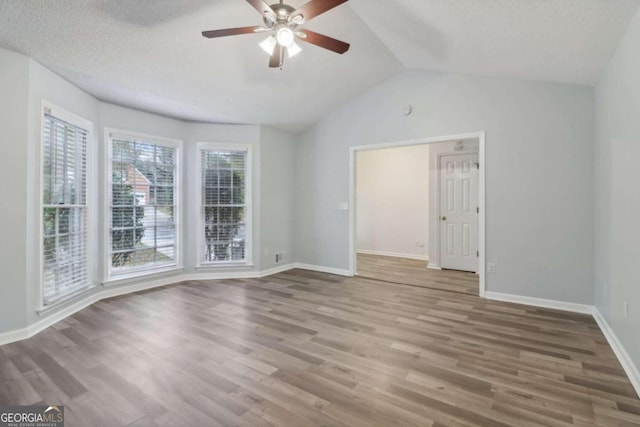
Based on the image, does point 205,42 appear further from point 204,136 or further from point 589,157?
point 589,157

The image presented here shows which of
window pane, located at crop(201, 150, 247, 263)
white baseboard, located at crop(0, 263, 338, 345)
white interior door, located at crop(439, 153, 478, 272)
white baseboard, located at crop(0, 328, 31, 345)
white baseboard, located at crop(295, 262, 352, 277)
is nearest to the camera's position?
white baseboard, located at crop(0, 328, 31, 345)

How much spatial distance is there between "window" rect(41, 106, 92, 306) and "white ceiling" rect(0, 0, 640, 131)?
568 millimetres

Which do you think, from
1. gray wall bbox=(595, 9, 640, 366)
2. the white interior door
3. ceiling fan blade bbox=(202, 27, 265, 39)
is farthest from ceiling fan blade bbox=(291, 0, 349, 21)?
the white interior door

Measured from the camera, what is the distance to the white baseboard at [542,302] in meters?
3.50

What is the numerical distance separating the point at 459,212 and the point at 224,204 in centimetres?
414

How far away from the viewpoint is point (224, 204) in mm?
5137

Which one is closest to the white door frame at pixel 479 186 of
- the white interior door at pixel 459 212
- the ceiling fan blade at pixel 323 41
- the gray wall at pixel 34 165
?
the white interior door at pixel 459 212

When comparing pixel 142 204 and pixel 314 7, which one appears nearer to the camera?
pixel 314 7

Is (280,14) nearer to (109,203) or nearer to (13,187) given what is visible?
(13,187)

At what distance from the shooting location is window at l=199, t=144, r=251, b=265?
16.6 feet

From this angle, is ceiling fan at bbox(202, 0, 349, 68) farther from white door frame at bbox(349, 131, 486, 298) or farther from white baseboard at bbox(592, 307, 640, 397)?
white baseboard at bbox(592, 307, 640, 397)

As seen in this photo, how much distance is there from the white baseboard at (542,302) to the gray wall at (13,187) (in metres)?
5.05

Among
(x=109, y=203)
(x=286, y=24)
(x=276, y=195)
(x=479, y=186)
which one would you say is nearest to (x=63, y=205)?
(x=109, y=203)

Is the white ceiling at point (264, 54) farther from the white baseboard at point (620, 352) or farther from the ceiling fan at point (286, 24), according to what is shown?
the white baseboard at point (620, 352)
